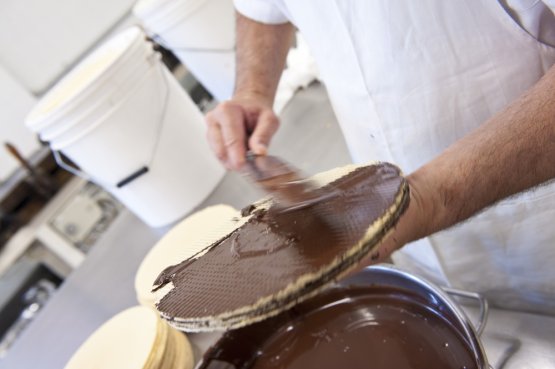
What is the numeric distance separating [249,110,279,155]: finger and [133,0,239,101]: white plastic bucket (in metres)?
0.63

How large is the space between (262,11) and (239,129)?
30 cm

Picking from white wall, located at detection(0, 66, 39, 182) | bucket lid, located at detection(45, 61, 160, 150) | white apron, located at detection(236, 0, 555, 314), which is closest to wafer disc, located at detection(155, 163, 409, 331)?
white apron, located at detection(236, 0, 555, 314)

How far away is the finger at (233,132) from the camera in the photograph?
0.87m

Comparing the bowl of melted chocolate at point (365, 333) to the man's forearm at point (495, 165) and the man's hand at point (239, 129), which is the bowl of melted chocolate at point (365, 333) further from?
the man's hand at point (239, 129)

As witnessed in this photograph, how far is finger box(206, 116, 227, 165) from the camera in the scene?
35.9 inches

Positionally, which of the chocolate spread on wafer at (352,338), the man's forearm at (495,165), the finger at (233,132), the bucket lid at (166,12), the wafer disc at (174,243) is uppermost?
the bucket lid at (166,12)

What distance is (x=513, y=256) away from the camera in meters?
0.77

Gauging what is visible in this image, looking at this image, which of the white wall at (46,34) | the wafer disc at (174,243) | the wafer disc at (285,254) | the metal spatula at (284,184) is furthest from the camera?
the white wall at (46,34)

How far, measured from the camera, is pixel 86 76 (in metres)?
1.33

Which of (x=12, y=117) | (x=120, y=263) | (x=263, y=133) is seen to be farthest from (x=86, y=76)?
(x=12, y=117)

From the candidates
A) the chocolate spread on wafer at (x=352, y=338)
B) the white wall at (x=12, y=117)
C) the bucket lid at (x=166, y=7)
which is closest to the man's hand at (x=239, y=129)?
the chocolate spread on wafer at (x=352, y=338)

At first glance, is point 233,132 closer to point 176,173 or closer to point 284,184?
point 284,184

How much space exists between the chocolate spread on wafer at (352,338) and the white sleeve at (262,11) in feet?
2.07

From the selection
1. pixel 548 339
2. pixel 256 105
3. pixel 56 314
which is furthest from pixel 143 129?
pixel 548 339
